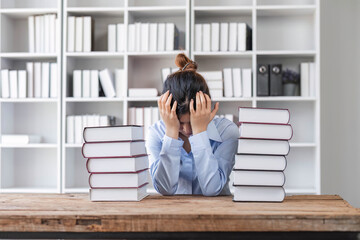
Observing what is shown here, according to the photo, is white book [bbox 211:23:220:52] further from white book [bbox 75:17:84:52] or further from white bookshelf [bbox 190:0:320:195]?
white book [bbox 75:17:84:52]

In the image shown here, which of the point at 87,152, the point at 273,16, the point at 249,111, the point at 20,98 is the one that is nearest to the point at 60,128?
the point at 20,98

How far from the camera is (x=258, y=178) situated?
4.97 feet

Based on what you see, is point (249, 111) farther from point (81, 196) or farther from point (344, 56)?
point (344, 56)

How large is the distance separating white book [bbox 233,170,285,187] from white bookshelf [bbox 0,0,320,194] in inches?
82.4

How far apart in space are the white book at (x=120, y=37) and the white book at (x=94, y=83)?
261 mm

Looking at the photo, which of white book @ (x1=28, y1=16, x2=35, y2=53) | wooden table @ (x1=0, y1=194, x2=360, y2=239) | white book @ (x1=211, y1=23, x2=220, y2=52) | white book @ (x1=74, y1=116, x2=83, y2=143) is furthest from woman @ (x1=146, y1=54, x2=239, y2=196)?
white book @ (x1=28, y1=16, x2=35, y2=53)

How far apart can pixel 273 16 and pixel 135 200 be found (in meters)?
2.75

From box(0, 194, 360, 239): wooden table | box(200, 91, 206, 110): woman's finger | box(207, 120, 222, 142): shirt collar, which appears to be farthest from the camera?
box(207, 120, 222, 142): shirt collar

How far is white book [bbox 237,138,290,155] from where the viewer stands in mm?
1520

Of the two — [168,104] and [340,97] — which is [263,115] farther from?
[340,97]

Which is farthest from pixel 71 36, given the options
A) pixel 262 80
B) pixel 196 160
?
pixel 196 160

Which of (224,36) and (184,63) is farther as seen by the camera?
(224,36)

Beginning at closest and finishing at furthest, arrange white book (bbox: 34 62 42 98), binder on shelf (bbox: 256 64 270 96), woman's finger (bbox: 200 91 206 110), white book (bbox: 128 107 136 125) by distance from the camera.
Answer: woman's finger (bbox: 200 91 206 110)
binder on shelf (bbox: 256 64 270 96)
white book (bbox: 128 107 136 125)
white book (bbox: 34 62 42 98)

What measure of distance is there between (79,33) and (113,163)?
2422 mm
